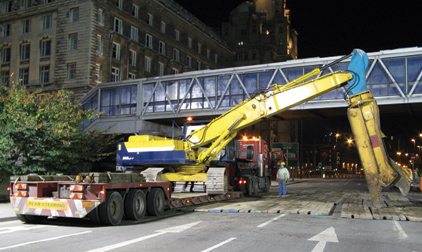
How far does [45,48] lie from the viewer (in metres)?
52.8

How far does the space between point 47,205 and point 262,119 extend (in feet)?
32.0

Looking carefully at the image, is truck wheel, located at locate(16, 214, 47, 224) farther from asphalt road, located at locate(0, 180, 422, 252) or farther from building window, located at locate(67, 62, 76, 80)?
building window, located at locate(67, 62, 76, 80)

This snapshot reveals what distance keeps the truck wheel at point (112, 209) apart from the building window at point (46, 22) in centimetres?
4638

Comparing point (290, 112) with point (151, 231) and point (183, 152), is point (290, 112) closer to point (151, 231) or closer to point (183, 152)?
point (183, 152)

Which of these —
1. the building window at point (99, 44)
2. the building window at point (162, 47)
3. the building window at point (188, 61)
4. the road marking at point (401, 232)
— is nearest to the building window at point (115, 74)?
the building window at point (99, 44)

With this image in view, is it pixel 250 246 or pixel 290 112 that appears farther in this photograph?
pixel 290 112

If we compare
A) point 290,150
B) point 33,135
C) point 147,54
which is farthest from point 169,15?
point 33,135

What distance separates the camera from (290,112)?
3691cm

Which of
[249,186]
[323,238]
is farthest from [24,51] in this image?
[323,238]

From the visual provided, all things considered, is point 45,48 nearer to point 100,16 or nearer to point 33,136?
point 100,16

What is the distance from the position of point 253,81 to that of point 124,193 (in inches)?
1025

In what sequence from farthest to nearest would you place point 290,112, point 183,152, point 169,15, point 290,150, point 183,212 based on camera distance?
point 169,15 < point 290,150 < point 290,112 < point 183,152 < point 183,212

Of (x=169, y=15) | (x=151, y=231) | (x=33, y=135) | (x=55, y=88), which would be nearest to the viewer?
(x=151, y=231)

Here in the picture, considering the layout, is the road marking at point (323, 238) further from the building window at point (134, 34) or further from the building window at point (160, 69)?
the building window at point (160, 69)
